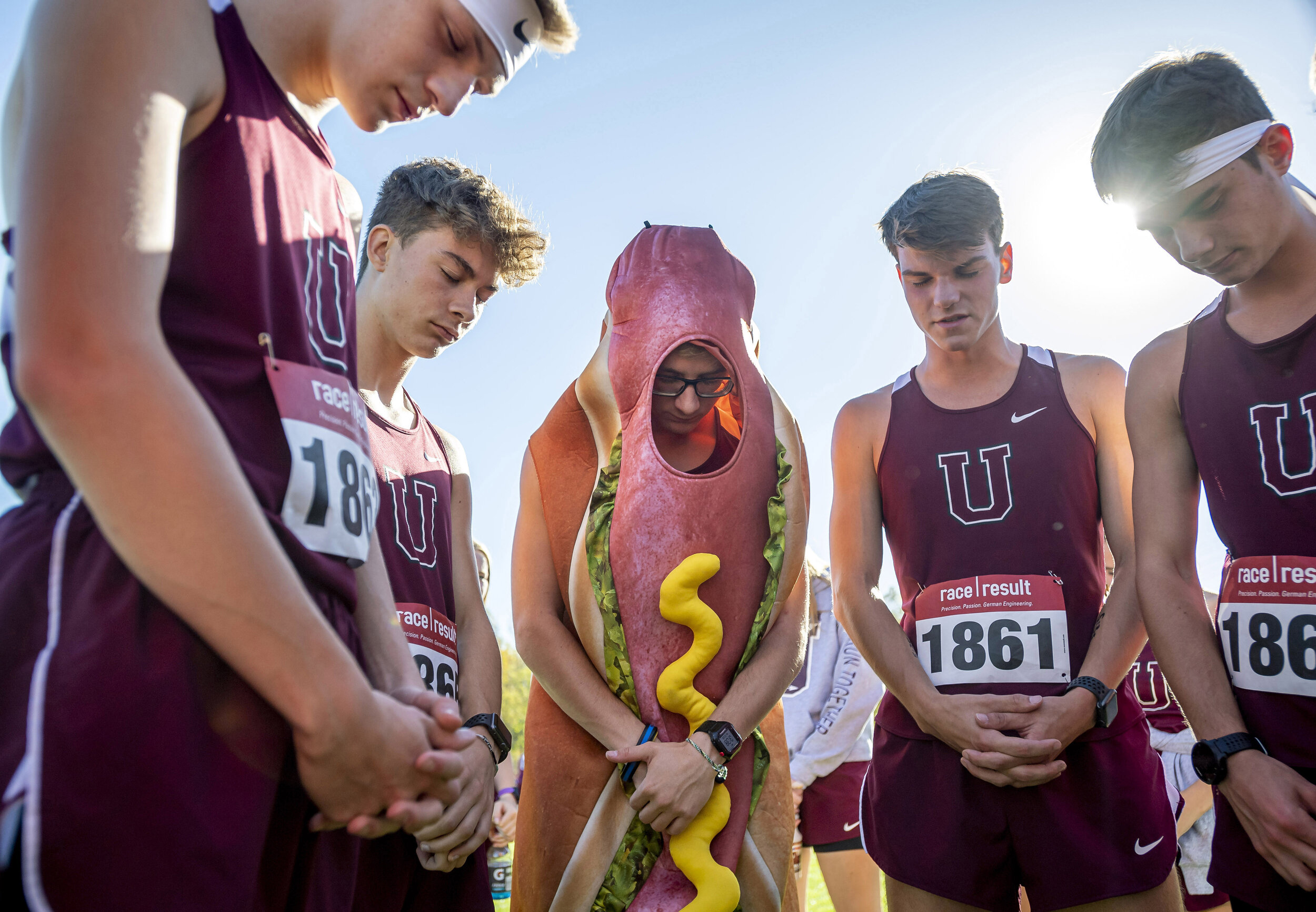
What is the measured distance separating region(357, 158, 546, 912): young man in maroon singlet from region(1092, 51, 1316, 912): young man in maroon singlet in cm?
185

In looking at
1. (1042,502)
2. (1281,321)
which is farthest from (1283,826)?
(1281,321)

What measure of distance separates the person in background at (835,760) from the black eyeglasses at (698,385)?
2.13 meters

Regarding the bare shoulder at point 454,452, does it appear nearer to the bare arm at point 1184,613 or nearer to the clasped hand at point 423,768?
the clasped hand at point 423,768

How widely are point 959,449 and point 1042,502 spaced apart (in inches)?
12.2

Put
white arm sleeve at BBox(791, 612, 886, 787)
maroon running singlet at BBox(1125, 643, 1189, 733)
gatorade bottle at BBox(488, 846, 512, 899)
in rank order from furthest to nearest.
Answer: gatorade bottle at BBox(488, 846, 512, 899) < maroon running singlet at BBox(1125, 643, 1189, 733) < white arm sleeve at BBox(791, 612, 886, 787)

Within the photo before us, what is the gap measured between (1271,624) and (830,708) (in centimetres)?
303

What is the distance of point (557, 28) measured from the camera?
1.86 m


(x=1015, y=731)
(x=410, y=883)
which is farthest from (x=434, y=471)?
(x=1015, y=731)

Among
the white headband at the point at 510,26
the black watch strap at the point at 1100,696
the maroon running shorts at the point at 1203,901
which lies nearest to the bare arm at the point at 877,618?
the black watch strap at the point at 1100,696

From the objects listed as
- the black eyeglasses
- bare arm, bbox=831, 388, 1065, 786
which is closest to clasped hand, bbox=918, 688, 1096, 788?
bare arm, bbox=831, 388, 1065, 786

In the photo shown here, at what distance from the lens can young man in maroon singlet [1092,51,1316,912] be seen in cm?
214

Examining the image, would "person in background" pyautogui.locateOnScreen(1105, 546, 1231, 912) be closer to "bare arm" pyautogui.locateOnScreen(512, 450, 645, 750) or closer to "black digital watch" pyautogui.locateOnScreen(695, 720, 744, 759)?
"black digital watch" pyautogui.locateOnScreen(695, 720, 744, 759)

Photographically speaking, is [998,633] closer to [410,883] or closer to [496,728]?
[496,728]

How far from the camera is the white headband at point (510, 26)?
1.56 m
